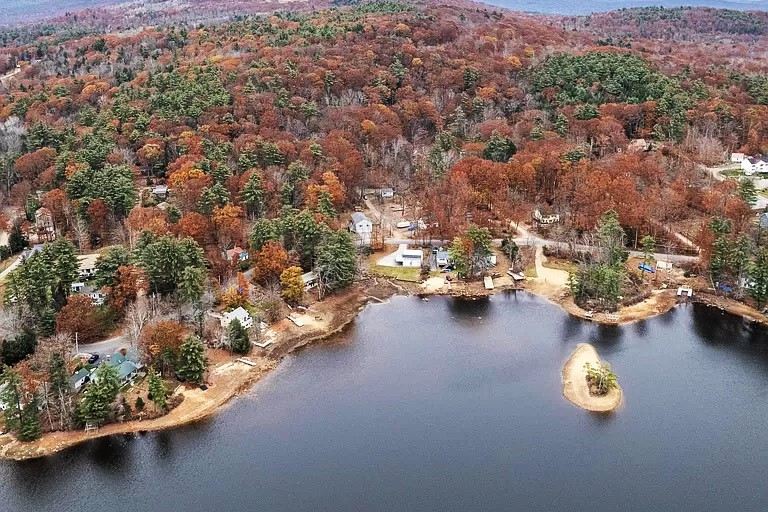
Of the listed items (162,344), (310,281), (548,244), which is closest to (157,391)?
(162,344)

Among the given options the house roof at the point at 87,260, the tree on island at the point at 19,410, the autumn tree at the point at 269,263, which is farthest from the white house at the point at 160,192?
the tree on island at the point at 19,410

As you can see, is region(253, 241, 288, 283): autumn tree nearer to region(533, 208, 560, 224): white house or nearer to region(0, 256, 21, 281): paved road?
region(0, 256, 21, 281): paved road

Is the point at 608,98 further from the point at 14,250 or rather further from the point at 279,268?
the point at 14,250

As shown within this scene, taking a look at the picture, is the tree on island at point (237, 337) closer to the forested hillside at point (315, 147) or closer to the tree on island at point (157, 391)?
the forested hillside at point (315, 147)

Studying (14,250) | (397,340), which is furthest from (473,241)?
(14,250)

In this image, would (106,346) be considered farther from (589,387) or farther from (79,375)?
(589,387)

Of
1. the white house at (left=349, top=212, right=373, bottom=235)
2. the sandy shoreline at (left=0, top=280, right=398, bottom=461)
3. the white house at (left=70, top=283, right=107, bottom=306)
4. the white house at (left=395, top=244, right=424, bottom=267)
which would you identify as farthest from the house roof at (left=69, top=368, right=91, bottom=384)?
the white house at (left=349, top=212, right=373, bottom=235)
